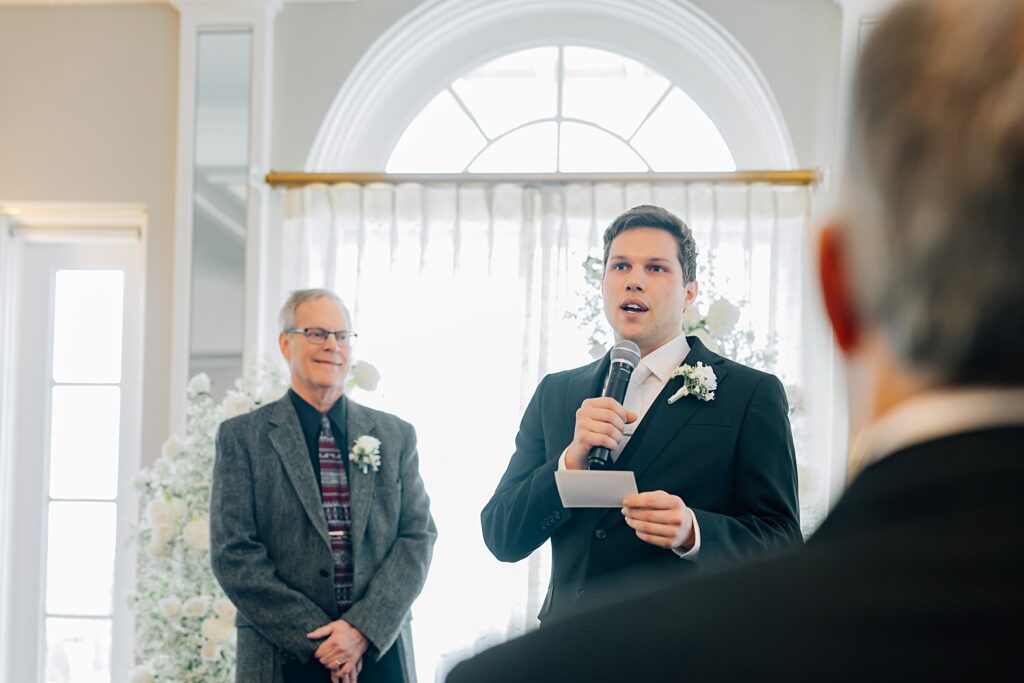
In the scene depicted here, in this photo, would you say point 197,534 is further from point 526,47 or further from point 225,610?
point 526,47

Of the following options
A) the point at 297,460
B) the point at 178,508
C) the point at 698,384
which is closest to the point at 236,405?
the point at 178,508

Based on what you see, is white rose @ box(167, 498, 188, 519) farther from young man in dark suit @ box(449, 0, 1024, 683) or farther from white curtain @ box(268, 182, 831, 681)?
young man in dark suit @ box(449, 0, 1024, 683)

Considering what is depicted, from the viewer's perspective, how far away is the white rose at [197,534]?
394 centimetres

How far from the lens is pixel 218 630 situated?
3855mm

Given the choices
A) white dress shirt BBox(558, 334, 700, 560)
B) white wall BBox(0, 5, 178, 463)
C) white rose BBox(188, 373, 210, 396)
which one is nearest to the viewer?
white dress shirt BBox(558, 334, 700, 560)

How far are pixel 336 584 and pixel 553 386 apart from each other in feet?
3.44

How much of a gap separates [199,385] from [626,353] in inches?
92.4

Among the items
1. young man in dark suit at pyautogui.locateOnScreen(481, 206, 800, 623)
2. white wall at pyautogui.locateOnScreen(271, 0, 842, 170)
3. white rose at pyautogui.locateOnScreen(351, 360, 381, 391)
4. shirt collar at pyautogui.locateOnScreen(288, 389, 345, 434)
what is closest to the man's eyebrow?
young man in dark suit at pyautogui.locateOnScreen(481, 206, 800, 623)

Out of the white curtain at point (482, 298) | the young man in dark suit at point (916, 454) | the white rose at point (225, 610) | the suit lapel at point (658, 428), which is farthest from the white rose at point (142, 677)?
the young man in dark suit at point (916, 454)

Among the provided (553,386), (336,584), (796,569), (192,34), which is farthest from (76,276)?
(796,569)

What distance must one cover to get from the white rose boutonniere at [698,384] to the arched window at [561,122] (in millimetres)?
2631

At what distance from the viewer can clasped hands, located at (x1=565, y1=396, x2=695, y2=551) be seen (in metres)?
2.11

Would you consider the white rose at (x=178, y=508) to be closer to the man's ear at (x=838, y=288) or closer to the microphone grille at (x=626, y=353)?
the microphone grille at (x=626, y=353)

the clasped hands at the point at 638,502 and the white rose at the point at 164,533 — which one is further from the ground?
the clasped hands at the point at 638,502
